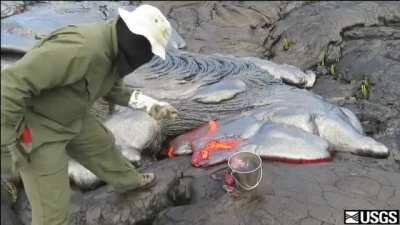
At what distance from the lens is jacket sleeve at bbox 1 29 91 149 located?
3027 mm

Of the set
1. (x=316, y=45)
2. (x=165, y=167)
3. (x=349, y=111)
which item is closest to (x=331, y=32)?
(x=316, y=45)

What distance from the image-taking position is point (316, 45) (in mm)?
7020

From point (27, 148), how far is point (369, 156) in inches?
116

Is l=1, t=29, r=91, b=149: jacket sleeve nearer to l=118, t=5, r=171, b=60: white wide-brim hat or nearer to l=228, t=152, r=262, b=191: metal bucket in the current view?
l=118, t=5, r=171, b=60: white wide-brim hat

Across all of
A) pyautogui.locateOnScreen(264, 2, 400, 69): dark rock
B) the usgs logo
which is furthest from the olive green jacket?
pyautogui.locateOnScreen(264, 2, 400, 69): dark rock

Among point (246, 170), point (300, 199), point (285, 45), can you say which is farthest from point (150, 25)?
point (285, 45)

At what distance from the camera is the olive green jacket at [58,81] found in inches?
120

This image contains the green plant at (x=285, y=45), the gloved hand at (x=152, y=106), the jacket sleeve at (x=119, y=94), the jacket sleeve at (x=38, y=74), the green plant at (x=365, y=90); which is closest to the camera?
the jacket sleeve at (x=38, y=74)

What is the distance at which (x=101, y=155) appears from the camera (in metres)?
3.94

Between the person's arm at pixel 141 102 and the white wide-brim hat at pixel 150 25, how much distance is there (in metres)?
0.48

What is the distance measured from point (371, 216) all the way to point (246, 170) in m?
0.95

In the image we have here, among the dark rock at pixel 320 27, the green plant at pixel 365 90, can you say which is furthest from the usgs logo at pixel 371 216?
the dark rock at pixel 320 27

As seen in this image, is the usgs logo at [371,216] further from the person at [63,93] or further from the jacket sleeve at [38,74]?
the jacket sleeve at [38,74]

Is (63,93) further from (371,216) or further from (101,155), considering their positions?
(371,216)
